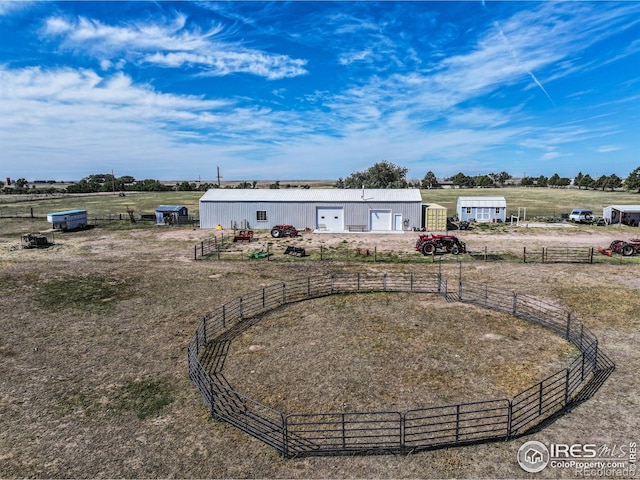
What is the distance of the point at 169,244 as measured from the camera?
3831 cm

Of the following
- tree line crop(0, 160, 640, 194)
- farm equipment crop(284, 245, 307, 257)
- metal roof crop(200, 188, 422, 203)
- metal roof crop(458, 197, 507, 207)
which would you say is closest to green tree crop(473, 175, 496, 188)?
tree line crop(0, 160, 640, 194)

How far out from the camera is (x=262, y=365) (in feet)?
47.8

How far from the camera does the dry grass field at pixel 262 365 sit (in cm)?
979

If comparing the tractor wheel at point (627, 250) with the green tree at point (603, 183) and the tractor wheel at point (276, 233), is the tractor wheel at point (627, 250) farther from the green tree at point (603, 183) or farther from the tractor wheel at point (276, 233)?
the green tree at point (603, 183)

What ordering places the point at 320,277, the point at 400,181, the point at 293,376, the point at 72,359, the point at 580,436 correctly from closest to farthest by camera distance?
1. the point at 580,436
2. the point at 293,376
3. the point at 72,359
4. the point at 320,277
5. the point at 400,181

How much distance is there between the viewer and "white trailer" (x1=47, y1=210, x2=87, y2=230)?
4531 cm

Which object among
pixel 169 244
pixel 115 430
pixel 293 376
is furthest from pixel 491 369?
pixel 169 244

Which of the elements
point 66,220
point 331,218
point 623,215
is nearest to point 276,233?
point 331,218

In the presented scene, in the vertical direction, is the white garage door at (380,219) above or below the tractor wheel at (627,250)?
above

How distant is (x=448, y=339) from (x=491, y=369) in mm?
2667

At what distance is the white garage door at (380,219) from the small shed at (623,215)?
26.8 m

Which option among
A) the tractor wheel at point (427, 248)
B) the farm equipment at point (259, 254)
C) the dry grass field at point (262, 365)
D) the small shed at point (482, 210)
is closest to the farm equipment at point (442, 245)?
the tractor wheel at point (427, 248)

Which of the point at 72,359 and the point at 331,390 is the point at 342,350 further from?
the point at 72,359

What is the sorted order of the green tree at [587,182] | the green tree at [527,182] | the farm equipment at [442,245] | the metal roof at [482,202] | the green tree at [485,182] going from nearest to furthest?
the farm equipment at [442,245], the metal roof at [482,202], the green tree at [587,182], the green tree at [485,182], the green tree at [527,182]
